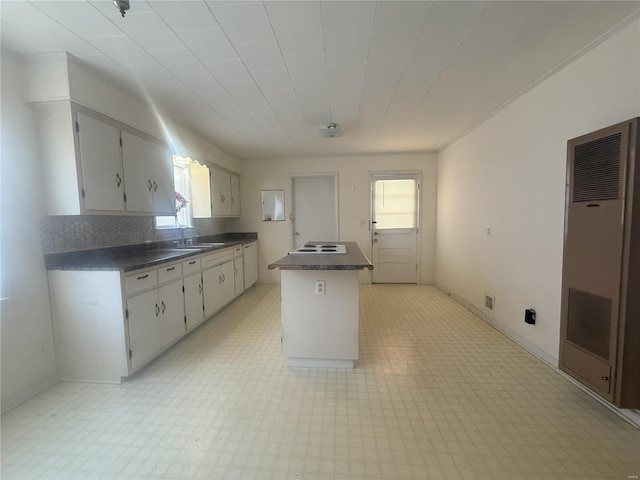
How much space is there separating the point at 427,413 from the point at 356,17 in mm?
2514

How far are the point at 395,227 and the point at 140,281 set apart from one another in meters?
4.10

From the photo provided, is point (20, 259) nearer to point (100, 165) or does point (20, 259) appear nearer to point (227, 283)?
point (100, 165)

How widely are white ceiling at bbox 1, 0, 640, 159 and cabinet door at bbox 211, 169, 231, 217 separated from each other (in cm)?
133

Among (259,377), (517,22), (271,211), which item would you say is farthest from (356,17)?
(271,211)

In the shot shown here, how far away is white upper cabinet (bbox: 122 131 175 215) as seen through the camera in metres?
2.44

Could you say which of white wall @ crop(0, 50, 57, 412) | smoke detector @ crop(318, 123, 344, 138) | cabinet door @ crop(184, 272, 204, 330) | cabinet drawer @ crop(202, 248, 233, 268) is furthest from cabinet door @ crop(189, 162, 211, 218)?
white wall @ crop(0, 50, 57, 412)

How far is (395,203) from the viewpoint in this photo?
494 centimetres

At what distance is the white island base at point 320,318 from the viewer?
2.22m

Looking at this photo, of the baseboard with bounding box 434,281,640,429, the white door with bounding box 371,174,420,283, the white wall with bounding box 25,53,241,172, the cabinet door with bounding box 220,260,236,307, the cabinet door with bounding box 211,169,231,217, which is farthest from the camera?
the white door with bounding box 371,174,420,283

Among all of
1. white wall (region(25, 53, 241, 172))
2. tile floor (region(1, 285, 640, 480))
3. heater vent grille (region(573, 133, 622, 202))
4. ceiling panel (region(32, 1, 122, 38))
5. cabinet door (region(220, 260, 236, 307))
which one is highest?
ceiling panel (region(32, 1, 122, 38))

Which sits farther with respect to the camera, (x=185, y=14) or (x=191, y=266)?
(x=191, y=266)

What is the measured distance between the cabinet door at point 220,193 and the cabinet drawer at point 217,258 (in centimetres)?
69

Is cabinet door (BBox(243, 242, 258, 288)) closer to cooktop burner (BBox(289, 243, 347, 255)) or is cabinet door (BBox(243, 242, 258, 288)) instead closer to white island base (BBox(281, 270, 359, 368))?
cooktop burner (BBox(289, 243, 347, 255))

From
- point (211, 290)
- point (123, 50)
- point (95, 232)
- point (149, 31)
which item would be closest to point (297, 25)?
point (149, 31)
